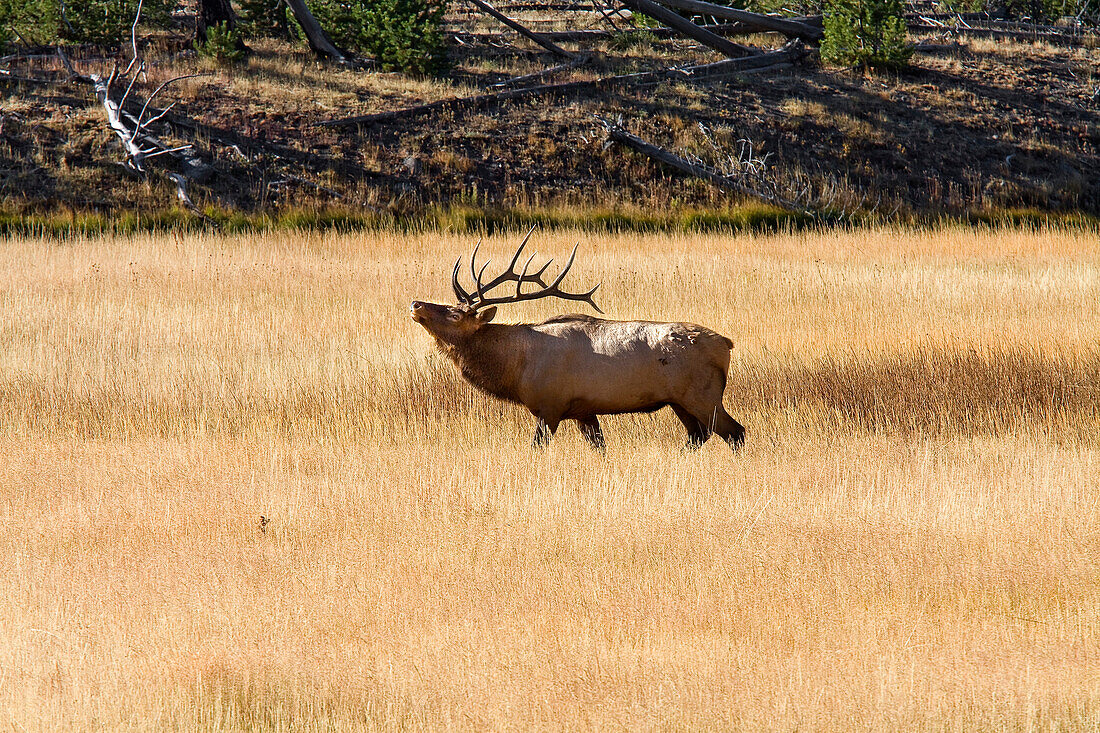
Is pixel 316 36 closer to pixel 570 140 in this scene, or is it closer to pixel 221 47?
pixel 221 47

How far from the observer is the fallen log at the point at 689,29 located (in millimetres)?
28156

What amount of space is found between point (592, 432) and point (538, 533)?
5.92ft

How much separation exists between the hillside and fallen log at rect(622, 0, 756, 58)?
918 mm

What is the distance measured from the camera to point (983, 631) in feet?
16.3

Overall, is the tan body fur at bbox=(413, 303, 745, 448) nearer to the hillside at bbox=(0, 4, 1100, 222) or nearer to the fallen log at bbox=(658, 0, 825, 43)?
the hillside at bbox=(0, 4, 1100, 222)

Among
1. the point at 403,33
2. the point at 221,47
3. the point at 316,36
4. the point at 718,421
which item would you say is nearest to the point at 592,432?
the point at 718,421

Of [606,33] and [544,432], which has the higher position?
[606,33]

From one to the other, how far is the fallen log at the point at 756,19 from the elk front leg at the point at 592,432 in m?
22.2

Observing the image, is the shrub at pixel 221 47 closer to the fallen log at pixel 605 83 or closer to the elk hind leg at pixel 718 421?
the fallen log at pixel 605 83

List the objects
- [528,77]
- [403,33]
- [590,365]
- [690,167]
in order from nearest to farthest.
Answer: [590,365] → [690,167] → [403,33] → [528,77]

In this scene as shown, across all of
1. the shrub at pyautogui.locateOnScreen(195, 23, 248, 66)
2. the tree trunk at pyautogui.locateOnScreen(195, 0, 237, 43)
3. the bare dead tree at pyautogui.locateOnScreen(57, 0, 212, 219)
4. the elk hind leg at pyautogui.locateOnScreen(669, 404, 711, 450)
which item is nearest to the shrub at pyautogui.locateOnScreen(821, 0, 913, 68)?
the shrub at pyautogui.locateOnScreen(195, 23, 248, 66)

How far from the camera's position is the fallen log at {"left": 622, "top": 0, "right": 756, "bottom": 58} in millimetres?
28156

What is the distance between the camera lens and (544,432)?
775 centimetres

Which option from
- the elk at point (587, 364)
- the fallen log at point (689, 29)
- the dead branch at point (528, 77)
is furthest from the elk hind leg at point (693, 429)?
the fallen log at point (689, 29)
